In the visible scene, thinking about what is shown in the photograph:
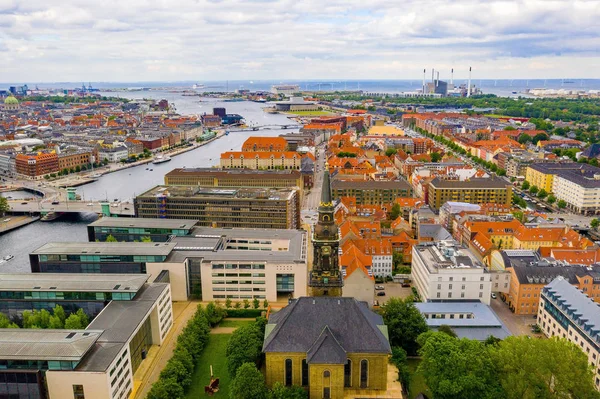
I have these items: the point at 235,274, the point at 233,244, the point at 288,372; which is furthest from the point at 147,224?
the point at 288,372

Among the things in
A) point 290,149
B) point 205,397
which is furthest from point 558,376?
point 290,149

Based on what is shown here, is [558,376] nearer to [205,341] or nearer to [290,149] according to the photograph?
[205,341]

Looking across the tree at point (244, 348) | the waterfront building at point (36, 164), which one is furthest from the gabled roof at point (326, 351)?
the waterfront building at point (36, 164)

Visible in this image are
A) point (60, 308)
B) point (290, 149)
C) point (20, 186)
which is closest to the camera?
point (60, 308)

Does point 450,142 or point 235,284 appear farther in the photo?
point 450,142

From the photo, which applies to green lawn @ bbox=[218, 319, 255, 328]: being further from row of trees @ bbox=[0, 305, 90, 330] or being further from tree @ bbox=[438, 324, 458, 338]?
tree @ bbox=[438, 324, 458, 338]

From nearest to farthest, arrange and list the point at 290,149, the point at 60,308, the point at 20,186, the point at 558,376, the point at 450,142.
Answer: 1. the point at 558,376
2. the point at 60,308
3. the point at 20,186
4. the point at 290,149
5. the point at 450,142
